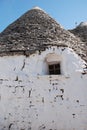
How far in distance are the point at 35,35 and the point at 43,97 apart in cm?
305

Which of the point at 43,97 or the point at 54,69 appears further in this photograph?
the point at 54,69

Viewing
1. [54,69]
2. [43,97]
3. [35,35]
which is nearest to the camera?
[43,97]

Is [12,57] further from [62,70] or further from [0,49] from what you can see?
[62,70]

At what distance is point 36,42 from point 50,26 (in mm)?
1450

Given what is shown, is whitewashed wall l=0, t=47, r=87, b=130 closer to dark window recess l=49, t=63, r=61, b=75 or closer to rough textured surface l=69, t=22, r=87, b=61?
dark window recess l=49, t=63, r=61, b=75

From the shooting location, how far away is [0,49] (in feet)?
39.9

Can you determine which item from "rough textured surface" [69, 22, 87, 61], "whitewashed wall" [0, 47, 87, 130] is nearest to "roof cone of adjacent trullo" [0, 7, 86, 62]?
"rough textured surface" [69, 22, 87, 61]

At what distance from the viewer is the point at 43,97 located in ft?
36.0

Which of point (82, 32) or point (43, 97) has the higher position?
point (82, 32)

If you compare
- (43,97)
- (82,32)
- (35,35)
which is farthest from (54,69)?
(82,32)

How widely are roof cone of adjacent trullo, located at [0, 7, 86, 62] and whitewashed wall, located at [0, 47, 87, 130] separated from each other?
683 mm

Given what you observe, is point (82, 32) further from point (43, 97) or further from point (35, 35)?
Result: point (43, 97)

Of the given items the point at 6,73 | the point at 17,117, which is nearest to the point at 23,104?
the point at 17,117

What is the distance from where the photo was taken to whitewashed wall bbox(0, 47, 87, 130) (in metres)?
10.7
